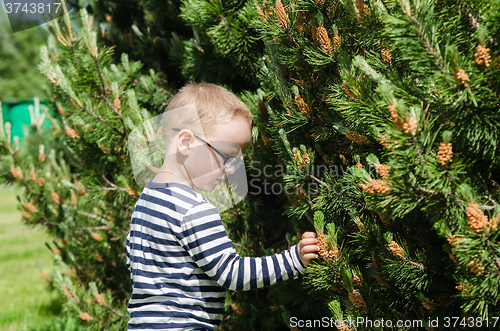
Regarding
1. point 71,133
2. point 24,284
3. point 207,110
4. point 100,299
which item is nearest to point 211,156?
point 207,110

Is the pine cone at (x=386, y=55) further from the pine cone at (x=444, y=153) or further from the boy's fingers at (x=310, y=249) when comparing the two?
the boy's fingers at (x=310, y=249)

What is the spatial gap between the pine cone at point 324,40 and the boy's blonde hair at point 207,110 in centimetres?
45

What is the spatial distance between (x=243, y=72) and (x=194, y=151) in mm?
886

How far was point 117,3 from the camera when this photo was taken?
3.10m

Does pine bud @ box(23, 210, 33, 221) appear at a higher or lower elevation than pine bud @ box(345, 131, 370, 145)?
lower

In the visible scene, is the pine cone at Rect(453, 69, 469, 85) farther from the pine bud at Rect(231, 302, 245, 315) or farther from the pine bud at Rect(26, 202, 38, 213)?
the pine bud at Rect(26, 202, 38, 213)

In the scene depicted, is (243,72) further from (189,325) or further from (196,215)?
(189,325)

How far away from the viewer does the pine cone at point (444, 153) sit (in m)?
0.92

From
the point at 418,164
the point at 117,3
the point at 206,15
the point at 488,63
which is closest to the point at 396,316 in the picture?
the point at 418,164

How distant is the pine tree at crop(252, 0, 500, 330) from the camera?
3.02 feet

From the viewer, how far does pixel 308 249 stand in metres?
1.32

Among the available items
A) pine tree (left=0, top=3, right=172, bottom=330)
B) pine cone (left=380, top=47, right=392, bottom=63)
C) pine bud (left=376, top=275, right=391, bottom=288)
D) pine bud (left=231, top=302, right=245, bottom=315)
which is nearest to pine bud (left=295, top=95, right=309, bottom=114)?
pine cone (left=380, top=47, right=392, bottom=63)

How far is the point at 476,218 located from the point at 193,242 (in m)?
0.90

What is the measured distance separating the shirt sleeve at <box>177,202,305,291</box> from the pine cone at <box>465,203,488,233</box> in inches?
24.4
